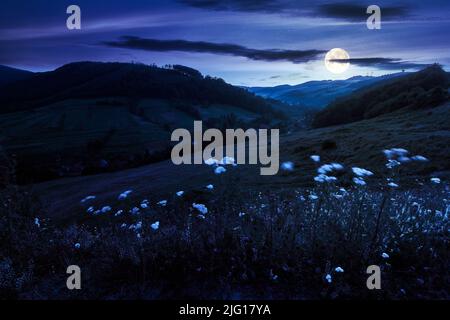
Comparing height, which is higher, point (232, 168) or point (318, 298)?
point (232, 168)

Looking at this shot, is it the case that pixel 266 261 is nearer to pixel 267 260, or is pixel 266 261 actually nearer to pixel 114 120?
pixel 267 260

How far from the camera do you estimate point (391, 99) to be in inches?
2409

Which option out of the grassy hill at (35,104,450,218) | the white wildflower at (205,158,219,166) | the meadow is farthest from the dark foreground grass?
the grassy hill at (35,104,450,218)

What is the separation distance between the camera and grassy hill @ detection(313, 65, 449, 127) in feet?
175

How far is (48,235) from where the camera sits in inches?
219

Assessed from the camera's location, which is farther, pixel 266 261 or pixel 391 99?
pixel 391 99

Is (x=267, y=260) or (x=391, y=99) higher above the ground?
(x=391, y=99)

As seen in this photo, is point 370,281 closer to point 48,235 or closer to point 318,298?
point 318,298

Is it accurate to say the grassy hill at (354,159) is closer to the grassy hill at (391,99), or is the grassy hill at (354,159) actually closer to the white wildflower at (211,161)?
the grassy hill at (391,99)

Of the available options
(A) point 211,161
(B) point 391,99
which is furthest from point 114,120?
(A) point 211,161
